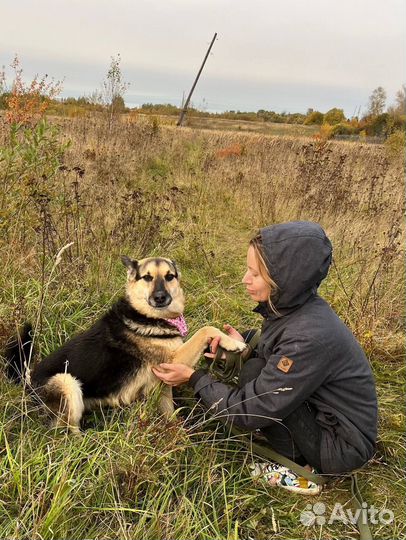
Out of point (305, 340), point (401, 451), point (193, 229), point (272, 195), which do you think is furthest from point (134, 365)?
point (272, 195)

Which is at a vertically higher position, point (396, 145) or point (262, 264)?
point (396, 145)

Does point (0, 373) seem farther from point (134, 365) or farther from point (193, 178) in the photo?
point (193, 178)

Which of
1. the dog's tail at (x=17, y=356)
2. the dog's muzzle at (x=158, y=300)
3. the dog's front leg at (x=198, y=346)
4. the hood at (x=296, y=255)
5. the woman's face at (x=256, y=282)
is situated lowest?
the dog's tail at (x=17, y=356)

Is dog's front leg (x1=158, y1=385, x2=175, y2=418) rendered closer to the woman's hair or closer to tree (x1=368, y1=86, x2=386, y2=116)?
the woman's hair

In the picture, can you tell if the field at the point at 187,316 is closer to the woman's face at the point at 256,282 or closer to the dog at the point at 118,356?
the dog at the point at 118,356

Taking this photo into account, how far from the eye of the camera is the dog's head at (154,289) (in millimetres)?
2879

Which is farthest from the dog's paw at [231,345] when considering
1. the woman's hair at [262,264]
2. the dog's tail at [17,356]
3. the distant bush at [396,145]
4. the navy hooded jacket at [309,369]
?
the distant bush at [396,145]

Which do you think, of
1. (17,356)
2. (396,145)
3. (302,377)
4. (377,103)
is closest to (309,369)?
(302,377)

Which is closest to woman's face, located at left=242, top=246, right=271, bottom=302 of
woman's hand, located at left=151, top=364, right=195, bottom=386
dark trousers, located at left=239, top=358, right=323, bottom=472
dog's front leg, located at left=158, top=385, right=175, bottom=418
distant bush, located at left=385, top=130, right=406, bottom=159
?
dark trousers, located at left=239, top=358, right=323, bottom=472

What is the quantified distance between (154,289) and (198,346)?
577 millimetres

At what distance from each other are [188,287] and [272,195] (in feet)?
11.0

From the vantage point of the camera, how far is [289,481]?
2.29 m

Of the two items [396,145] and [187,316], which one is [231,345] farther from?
[396,145]

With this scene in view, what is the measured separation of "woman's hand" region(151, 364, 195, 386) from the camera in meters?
2.45
